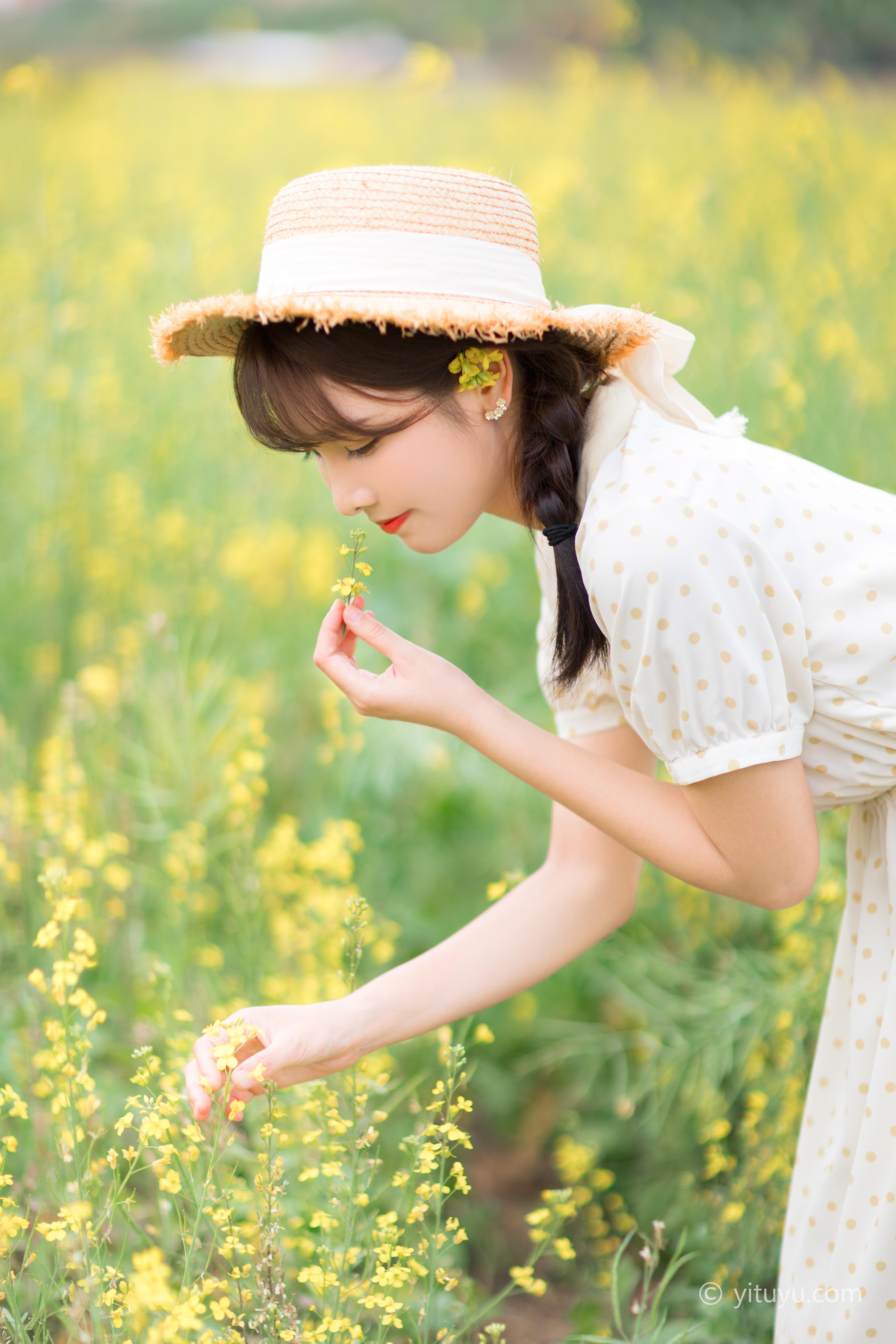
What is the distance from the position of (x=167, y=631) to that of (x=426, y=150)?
375cm

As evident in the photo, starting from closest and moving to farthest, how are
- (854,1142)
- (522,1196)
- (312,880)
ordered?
(854,1142) → (312,880) → (522,1196)

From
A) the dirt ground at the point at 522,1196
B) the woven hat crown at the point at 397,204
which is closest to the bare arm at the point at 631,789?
the woven hat crown at the point at 397,204

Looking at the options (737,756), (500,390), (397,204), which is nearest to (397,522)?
(500,390)

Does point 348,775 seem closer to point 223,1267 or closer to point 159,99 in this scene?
point 223,1267

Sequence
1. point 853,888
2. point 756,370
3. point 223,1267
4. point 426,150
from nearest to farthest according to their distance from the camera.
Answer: point 223,1267 < point 853,888 < point 756,370 < point 426,150

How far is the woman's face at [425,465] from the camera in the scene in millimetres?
950

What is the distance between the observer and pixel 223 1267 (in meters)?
1.02

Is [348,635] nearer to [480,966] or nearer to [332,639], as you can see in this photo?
[332,639]

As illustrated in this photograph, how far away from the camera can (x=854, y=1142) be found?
3.61 ft

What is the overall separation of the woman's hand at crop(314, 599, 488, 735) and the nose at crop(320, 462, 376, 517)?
102mm

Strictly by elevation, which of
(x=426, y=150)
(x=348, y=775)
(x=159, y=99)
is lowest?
(x=348, y=775)

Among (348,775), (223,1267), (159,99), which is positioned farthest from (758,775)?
Result: (159,99)

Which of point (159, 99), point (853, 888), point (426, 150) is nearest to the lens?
point (853, 888)

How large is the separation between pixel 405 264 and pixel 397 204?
0.18 feet
